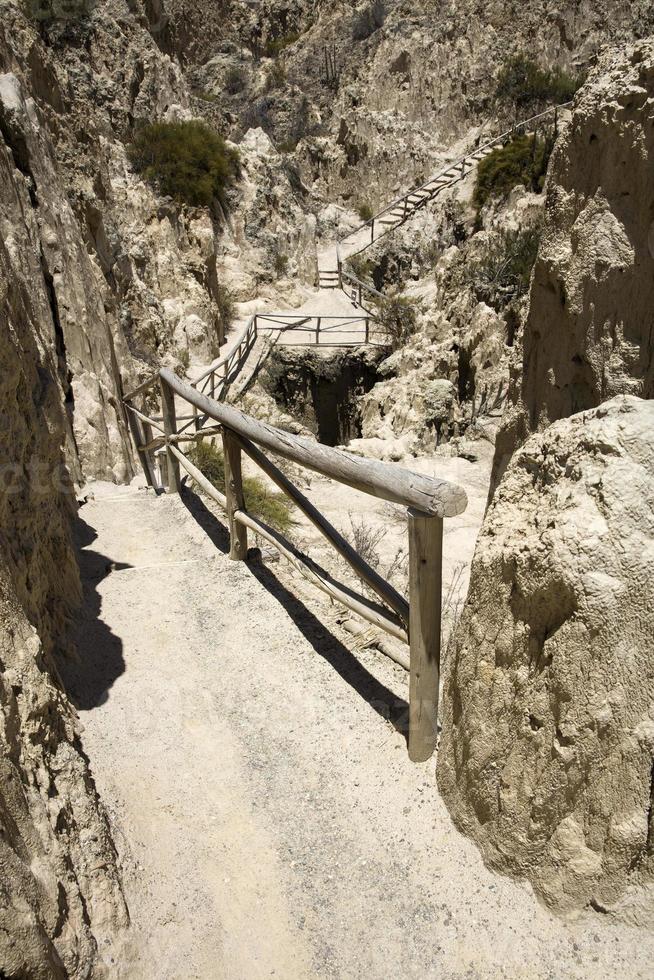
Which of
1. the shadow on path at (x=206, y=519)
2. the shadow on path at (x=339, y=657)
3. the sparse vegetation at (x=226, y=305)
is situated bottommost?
the shadow on path at (x=339, y=657)

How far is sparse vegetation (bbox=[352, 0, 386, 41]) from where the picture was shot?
24.8m

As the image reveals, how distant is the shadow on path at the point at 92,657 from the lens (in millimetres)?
2703

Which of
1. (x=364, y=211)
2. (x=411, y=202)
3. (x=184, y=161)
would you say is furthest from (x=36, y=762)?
(x=364, y=211)

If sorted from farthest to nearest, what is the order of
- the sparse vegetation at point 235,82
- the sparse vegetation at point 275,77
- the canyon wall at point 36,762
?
the sparse vegetation at point 235,82
the sparse vegetation at point 275,77
the canyon wall at point 36,762

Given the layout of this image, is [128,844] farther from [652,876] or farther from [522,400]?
[522,400]

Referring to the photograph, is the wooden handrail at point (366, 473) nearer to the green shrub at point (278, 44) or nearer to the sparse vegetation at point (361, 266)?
the sparse vegetation at point (361, 266)

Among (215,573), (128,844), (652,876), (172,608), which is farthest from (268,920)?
(215,573)

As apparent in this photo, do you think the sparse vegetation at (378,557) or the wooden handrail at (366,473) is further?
the sparse vegetation at (378,557)

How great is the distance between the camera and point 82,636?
311 centimetres

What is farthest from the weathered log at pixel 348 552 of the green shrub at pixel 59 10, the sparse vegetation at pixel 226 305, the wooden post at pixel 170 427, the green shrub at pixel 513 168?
the green shrub at pixel 59 10

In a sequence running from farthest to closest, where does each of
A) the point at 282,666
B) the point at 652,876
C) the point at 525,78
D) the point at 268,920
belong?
the point at 525,78
the point at 282,666
the point at 268,920
the point at 652,876

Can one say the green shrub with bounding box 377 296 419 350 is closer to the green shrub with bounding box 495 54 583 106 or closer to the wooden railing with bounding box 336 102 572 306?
the wooden railing with bounding box 336 102 572 306

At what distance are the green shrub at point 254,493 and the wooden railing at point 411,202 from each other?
1055 centimetres

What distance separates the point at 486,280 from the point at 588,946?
398 inches
